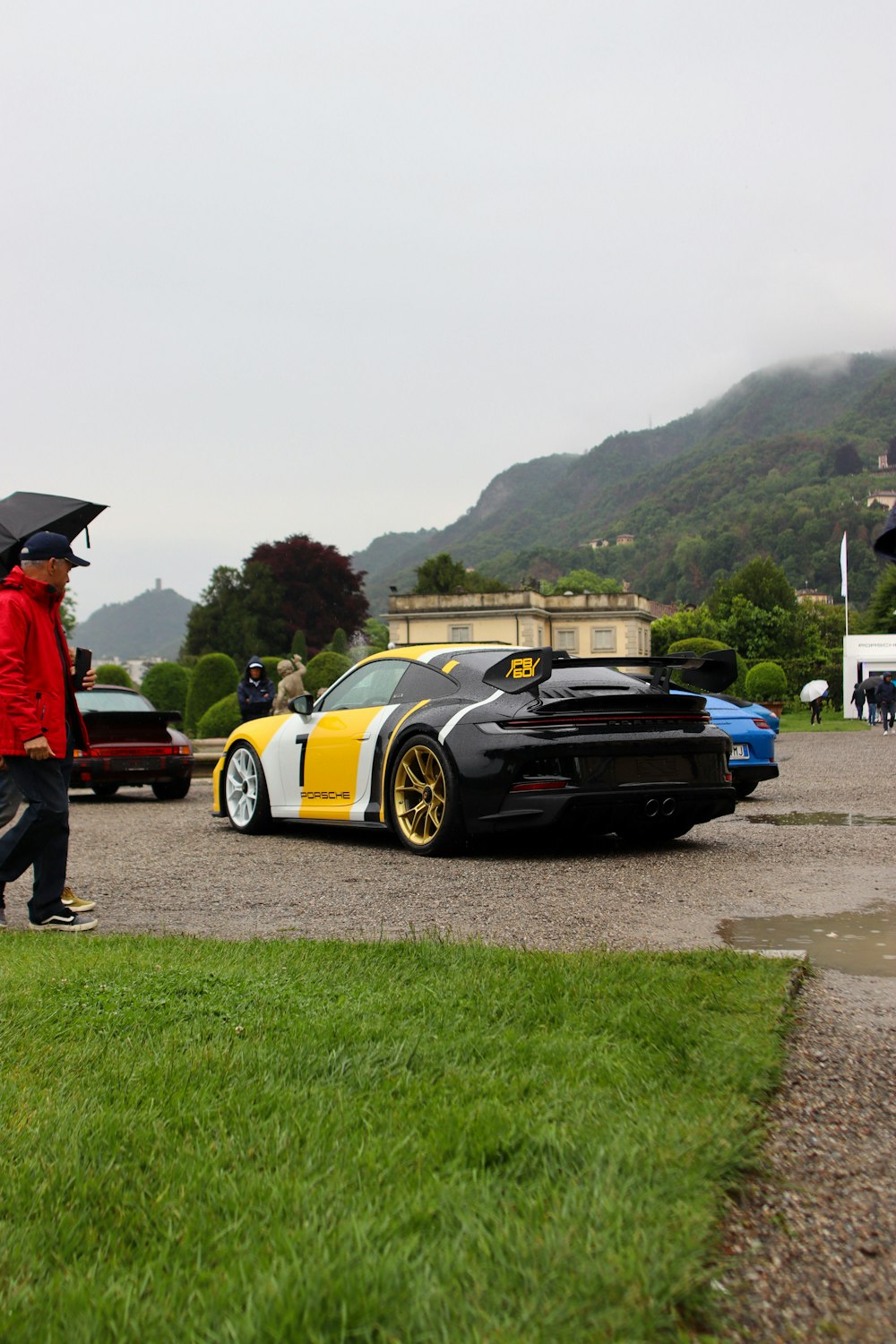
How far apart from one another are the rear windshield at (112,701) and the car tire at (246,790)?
5.40 meters

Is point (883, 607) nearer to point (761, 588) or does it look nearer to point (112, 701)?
point (761, 588)

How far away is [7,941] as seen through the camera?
5.45m

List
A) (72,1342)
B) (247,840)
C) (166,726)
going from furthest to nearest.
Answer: (166,726), (247,840), (72,1342)

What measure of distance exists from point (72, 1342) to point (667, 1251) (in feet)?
3.03

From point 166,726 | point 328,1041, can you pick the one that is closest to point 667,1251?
point 328,1041

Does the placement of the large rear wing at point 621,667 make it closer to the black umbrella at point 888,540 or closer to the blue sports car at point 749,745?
the blue sports car at point 749,745

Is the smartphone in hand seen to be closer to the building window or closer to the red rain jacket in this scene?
the red rain jacket

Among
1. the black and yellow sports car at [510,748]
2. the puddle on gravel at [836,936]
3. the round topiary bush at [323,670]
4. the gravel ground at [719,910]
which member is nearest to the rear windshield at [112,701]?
the gravel ground at [719,910]

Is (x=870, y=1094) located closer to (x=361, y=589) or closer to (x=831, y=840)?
(x=831, y=840)

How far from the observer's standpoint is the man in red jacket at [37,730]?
5.82m

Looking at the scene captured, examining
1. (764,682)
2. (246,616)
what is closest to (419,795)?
(764,682)

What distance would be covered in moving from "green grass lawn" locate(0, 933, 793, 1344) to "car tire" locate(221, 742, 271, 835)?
5921 mm

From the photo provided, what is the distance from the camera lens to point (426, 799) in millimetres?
8328

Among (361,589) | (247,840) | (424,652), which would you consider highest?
(361,589)
